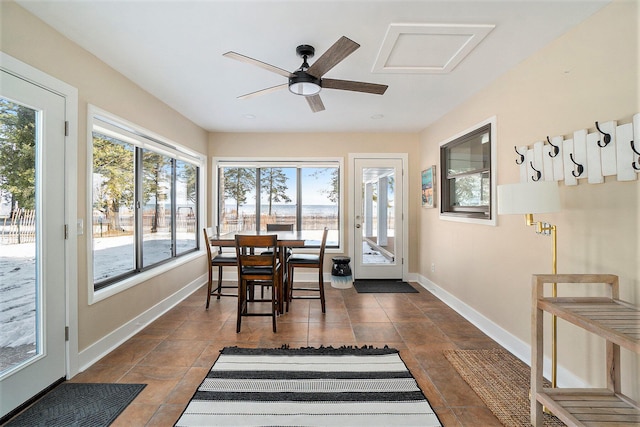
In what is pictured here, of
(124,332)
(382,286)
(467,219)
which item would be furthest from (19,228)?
(382,286)

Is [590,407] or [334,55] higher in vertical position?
[334,55]

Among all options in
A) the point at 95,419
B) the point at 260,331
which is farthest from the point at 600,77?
the point at 95,419

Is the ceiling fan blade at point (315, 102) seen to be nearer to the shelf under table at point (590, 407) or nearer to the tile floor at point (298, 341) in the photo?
the tile floor at point (298, 341)

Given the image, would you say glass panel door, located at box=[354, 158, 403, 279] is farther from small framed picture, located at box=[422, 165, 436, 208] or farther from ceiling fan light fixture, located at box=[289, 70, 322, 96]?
ceiling fan light fixture, located at box=[289, 70, 322, 96]

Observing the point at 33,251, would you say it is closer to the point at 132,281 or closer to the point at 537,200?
the point at 132,281

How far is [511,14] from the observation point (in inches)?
75.7

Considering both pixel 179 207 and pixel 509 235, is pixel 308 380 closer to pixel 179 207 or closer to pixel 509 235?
pixel 509 235

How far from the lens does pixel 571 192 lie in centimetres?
207

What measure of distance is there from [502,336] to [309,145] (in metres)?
3.73

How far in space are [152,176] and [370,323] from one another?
3000 millimetres

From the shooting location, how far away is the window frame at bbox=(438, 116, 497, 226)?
116 inches

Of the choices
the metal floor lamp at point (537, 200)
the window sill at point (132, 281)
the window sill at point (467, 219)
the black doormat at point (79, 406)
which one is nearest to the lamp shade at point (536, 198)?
the metal floor lamp at point (537, 200)

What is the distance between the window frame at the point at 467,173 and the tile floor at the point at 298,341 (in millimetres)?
1142

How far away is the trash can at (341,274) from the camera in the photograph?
4688 mm
